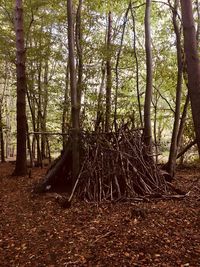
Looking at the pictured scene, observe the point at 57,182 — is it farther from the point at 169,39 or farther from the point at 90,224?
the point at 169,39

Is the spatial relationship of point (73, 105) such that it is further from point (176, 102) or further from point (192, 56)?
point (192, 56)

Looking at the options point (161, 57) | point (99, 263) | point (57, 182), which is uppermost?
point (161, 57)

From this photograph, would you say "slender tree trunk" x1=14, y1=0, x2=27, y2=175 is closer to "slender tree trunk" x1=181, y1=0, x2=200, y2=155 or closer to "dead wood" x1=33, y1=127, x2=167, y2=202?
"dead wood" x1=33, y1=127, x2=167, y2=202

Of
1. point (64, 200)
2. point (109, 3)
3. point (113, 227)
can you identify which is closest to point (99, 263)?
point (113, 227)

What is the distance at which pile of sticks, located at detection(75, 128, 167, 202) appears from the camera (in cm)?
576

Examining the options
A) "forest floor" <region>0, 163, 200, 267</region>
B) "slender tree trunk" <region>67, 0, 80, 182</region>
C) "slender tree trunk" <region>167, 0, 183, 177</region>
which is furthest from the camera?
"slender tree trunk" <region>167, 0, 183, 177</region>

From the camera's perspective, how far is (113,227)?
420 centimetres

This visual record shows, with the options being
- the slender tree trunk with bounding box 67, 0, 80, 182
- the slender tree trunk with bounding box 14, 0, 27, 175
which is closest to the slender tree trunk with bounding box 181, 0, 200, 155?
the slender tree trunk with bounding box 67, 0, 80, 182

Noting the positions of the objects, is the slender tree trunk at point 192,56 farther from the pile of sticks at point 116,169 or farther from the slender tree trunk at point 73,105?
the slender tree trunk at point 73,105

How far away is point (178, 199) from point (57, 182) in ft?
9.06

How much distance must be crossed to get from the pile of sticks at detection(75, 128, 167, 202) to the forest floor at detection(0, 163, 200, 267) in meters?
0.43

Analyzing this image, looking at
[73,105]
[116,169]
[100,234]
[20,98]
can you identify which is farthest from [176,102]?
[100,234]

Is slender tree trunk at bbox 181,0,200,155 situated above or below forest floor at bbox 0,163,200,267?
above

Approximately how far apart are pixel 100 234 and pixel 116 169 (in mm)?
1979
